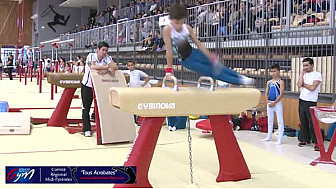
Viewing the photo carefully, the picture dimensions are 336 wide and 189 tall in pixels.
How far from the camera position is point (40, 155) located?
4.92m

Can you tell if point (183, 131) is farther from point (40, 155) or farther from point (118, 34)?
point (118, 34)

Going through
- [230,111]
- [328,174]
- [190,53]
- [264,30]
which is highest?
[264,30]

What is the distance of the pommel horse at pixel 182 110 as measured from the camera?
139 inches

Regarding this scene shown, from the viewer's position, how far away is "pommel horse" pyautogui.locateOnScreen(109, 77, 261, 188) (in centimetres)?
354

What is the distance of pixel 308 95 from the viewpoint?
6020 millimetres

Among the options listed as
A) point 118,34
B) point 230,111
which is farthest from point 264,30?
point 118,34

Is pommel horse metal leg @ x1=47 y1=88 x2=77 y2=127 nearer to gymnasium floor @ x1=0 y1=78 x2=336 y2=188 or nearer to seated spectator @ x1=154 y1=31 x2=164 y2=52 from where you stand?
gymnasium floor @ x1=0 y1=78 x2=336 y2=188

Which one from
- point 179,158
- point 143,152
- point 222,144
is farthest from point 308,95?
point 143,152

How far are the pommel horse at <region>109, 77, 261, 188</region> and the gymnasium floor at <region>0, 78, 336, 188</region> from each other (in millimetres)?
255

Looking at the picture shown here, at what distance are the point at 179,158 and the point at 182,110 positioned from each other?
1.44 metres

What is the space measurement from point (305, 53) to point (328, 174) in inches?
144

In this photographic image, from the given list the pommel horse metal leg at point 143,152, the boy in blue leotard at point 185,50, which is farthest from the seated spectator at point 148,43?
the pommel horse metal leg at point 143,152

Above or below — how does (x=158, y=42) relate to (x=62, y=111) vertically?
above

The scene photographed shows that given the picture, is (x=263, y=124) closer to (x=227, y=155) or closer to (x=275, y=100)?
(x=275, y=100)
